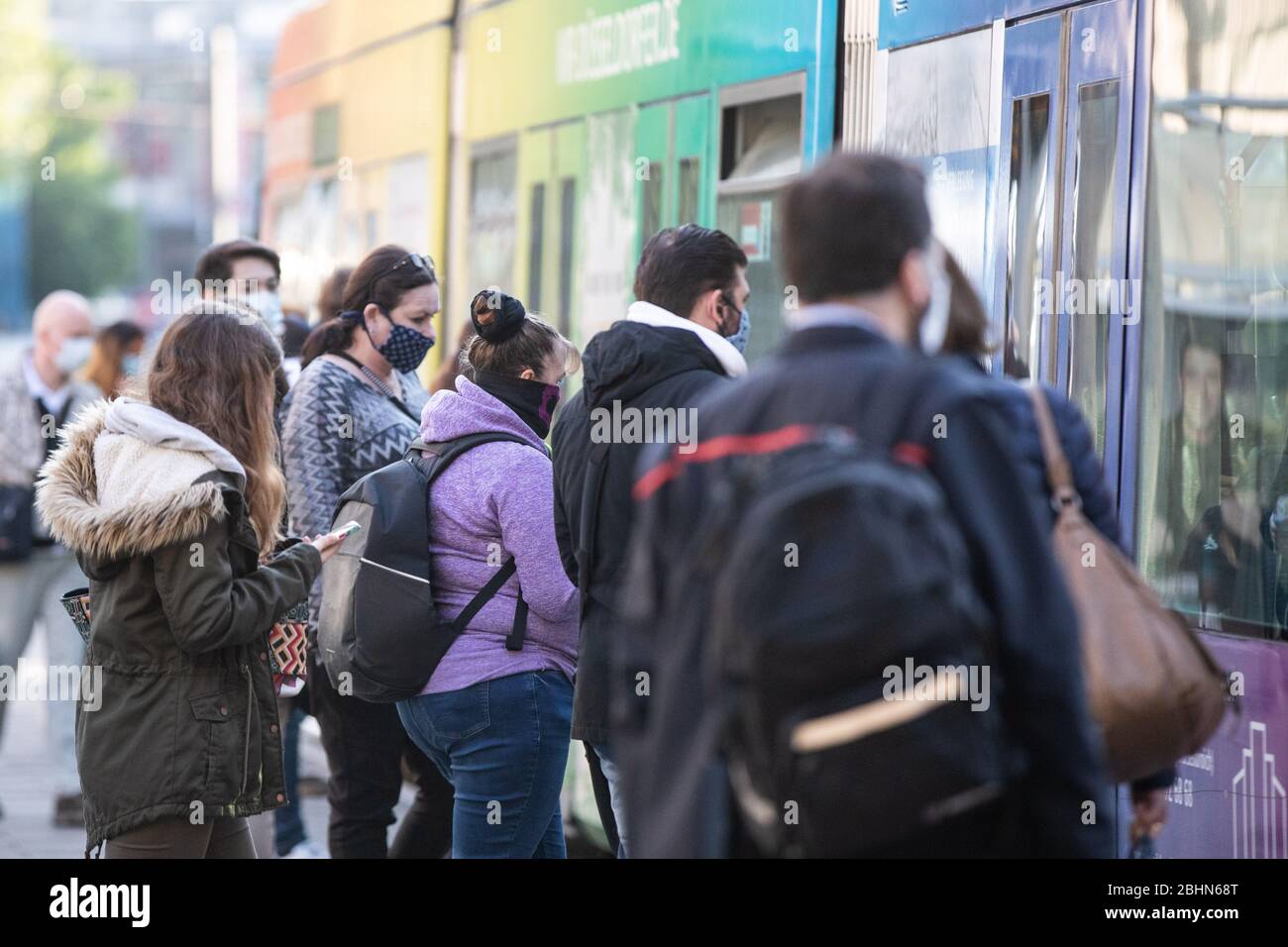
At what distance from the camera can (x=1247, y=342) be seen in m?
3.93

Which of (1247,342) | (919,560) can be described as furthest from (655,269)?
(919,560)

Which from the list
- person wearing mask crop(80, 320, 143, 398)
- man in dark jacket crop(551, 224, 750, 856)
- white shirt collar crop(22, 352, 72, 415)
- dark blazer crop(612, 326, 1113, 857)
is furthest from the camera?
person wearing mask crop(80, 320, 143, 398)

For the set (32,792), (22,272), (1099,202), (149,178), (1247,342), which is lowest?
(32,792)

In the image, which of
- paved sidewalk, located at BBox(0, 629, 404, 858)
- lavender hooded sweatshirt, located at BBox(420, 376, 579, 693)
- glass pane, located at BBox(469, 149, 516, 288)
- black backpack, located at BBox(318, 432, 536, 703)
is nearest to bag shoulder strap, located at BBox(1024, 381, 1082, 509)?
lavender hooded sweatshirt, located at BBox(420, 376, 579, 693)

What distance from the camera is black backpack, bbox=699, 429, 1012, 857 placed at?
217cm

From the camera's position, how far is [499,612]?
4.44m

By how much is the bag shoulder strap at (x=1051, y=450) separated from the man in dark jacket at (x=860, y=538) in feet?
1.62

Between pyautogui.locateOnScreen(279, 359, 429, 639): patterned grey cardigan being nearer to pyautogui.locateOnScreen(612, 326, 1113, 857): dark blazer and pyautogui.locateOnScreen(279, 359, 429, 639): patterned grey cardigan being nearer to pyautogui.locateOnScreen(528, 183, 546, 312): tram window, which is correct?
pyautogui.locateOnScreen(528, 183, 546, 312): tram window

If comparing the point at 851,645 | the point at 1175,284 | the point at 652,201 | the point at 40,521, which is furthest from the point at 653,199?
the point at 851,645

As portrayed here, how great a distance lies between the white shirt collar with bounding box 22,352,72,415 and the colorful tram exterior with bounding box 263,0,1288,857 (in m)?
2.09

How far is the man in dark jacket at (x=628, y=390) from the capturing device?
4066mm

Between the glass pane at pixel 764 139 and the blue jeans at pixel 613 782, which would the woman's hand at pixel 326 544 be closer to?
the blue jeans at pixel 613 782
